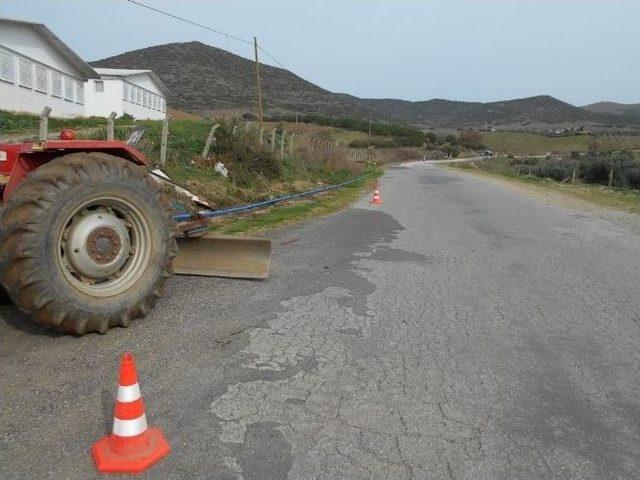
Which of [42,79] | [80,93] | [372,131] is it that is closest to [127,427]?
[42,79]

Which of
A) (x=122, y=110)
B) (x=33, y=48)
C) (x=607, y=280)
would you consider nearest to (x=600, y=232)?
(x=607, y=280)

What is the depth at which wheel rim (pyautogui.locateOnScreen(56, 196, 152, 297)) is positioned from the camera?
391cm

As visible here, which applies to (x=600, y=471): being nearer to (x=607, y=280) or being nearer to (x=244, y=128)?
(x=607, y=280)

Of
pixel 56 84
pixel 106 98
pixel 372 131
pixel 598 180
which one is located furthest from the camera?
pixel 372 131

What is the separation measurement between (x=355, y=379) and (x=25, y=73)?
109ft

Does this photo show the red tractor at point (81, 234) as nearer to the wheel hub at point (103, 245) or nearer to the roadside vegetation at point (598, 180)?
the wheel hub at point (103, 245)

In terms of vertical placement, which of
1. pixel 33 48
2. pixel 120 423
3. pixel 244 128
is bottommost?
pixel 120 423

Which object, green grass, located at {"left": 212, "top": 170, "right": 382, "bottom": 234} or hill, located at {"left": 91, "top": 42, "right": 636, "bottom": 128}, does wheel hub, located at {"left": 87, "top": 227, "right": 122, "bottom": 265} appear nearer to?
green grass, located at {"left": 212, "top": 170, "right": 382, "bottom": 234}

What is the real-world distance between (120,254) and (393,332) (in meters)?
2.38

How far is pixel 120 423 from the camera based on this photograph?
2547 millimetres

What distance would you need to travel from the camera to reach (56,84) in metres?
33.5

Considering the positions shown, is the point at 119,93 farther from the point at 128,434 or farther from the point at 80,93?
the point at 128,434

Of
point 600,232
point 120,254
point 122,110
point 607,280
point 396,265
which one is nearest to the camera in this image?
point 120,254

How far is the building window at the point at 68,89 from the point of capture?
3484 centimetres
